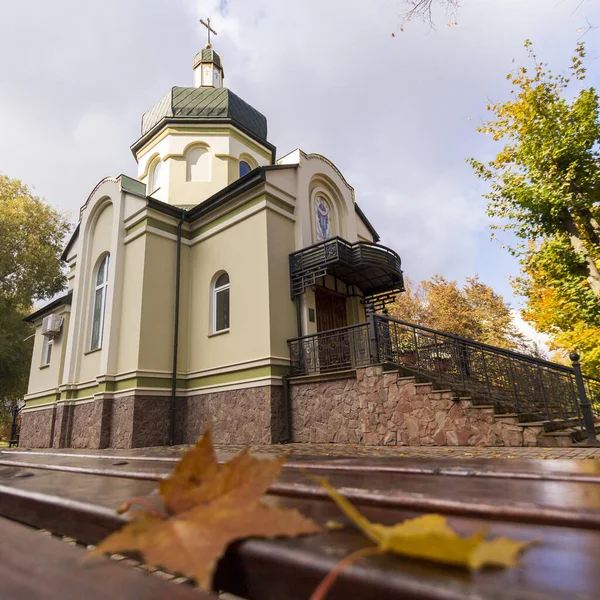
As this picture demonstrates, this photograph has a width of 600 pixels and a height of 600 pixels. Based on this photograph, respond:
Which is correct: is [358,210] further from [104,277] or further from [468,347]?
[104,277]

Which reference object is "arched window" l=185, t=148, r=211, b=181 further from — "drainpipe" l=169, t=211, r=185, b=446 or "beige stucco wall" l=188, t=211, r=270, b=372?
"beige stucco wall" l=188, t=211, r=270, b=372

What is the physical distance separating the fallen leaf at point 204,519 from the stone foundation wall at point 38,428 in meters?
14.3

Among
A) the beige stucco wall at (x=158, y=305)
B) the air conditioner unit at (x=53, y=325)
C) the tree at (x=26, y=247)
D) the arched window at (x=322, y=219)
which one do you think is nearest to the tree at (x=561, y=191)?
the arched window at (x=322, y=219)

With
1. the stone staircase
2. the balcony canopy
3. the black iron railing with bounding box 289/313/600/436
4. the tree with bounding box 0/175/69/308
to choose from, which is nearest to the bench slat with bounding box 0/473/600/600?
the stone staircase

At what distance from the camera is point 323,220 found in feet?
40.5

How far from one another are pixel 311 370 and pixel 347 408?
53.1 inches

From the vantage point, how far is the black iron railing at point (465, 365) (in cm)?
747

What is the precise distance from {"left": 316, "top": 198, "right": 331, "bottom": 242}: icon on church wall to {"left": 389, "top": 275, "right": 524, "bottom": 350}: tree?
623 inches

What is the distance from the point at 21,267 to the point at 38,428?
1075 centimetres

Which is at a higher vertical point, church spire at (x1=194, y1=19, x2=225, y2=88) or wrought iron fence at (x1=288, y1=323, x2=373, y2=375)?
church spire at (x1=194, y1=19, x2=225, y2=88)

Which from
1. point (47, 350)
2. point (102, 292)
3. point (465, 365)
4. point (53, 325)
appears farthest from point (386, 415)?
point (47, 350)

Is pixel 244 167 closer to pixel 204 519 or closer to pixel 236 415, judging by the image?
pixel 236 415

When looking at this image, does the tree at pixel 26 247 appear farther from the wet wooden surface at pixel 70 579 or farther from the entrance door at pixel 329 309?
the wet wooden surface at pixel 70 579

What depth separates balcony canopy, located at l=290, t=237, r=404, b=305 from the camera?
9.86m
